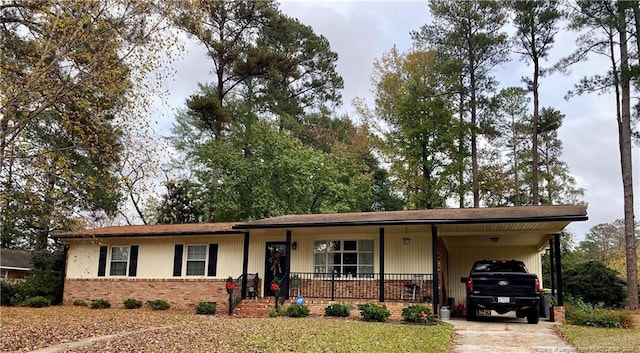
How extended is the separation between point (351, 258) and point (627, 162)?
1124 cm

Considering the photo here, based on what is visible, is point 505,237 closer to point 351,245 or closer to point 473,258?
point 473,258

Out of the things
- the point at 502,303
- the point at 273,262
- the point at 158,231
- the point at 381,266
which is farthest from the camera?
the point at 158,231

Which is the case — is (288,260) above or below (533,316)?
above

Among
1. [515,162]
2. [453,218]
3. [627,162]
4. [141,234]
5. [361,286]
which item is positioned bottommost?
[361,286]

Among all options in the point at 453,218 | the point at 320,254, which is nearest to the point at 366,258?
the point at 320,254

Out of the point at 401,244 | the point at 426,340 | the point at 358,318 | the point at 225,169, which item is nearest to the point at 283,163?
the point at 225,169

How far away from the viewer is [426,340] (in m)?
9.29

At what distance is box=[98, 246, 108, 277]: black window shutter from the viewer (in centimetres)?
1994

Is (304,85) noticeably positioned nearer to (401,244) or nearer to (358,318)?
(401,244)

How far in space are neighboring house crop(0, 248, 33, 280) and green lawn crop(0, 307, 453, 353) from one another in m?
20.0

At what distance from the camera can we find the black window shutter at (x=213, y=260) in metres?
18.2

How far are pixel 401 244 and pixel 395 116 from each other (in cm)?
1248

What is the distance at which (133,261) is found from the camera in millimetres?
19531

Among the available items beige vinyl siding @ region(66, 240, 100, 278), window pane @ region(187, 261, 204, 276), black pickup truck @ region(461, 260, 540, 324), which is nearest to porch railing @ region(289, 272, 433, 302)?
black pickup truck @ region(461, 260, 540, 324)
